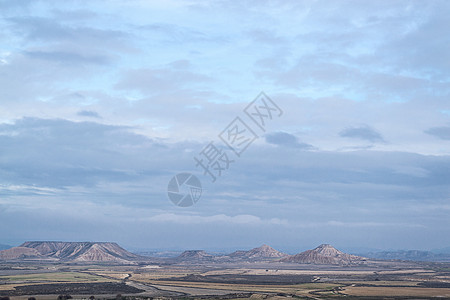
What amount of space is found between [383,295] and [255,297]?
2495 centimetres

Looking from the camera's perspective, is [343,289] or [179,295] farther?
[343,289]

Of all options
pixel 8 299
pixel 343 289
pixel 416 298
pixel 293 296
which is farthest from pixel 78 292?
pixel 416 298

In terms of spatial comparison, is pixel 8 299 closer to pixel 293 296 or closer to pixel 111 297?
pixel 111 297

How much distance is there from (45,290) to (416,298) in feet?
222

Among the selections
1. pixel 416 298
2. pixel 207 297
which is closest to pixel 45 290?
pixel 207 297

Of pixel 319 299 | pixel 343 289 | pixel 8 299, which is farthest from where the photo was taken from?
pixel 343 289

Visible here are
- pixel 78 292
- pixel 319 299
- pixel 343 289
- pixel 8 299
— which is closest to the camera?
pixel 8 299

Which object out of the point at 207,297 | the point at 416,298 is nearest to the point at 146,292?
the point at 207,297

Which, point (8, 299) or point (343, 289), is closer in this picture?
point (8, 299)

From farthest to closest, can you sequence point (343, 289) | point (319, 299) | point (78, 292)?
point (343, 289) < point (78, 292) < point (319, 299)

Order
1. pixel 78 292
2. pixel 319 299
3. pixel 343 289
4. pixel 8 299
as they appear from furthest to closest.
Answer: pixel 343 289
pixel 78 292
pixel 319 299
pixel 8 299

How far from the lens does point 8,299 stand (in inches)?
3014

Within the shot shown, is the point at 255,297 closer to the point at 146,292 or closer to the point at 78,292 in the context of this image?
the point at 146,292

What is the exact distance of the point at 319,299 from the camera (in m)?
84.5
